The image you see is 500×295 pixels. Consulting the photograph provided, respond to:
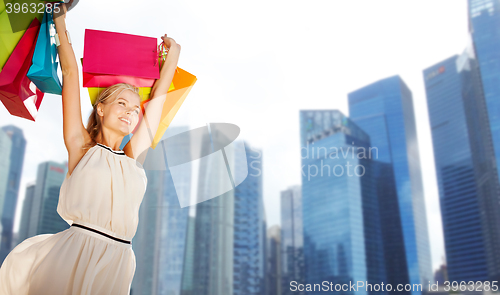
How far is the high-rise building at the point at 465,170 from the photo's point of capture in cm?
4216

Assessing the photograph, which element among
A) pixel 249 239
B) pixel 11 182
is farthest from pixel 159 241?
pixel 11 182

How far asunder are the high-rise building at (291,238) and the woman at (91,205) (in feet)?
157

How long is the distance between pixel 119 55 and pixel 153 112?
0.72 ft

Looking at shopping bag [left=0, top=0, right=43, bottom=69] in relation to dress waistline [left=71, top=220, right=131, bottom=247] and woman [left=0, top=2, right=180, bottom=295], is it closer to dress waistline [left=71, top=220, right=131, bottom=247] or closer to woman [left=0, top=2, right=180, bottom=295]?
woman [left=0, top=2, right=180, bottom=295]

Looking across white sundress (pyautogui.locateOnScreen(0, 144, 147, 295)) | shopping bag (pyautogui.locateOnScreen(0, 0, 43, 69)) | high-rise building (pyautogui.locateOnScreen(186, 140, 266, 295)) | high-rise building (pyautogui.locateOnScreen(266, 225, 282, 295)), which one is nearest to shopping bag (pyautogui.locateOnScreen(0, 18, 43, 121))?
shopping bag (pyautogui.locateOnScreen(0, 0, 43, 69))

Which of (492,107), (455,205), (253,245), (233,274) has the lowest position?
(233,274)

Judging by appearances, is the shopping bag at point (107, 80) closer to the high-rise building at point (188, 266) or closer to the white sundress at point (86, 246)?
the white sundress at point (86, 246)

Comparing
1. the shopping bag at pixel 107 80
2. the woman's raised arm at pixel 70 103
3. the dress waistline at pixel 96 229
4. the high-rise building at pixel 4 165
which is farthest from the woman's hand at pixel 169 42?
the high-rise building at pixel 4 165

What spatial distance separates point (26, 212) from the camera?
40375 millimetres

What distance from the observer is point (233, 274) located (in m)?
42.5

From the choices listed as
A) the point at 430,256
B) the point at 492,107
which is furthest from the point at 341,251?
the point at 492,107

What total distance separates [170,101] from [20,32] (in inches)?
20.2

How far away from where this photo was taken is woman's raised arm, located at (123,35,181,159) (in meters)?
1.27

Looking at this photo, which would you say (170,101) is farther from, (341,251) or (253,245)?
(341,251)
